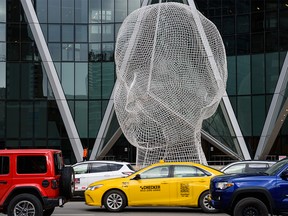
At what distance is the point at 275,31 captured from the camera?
35656mm

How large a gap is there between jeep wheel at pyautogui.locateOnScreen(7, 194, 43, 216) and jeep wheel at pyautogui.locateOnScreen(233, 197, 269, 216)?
162 inches

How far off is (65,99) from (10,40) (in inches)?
211

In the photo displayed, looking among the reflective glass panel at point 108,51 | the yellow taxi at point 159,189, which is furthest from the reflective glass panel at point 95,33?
the yellow taxi at point 159,189

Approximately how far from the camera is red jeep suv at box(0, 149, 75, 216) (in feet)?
41.9

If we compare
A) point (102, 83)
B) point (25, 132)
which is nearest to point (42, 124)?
point (25, 132)

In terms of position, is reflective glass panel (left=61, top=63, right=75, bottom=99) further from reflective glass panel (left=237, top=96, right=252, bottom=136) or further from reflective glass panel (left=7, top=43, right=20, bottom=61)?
reflective glass panel (left=237, top=96, right=252, bottom=136)

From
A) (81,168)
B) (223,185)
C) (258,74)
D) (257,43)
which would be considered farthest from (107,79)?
(223,185)

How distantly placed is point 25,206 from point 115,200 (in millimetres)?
3729

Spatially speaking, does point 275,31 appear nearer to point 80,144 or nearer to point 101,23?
point 101,23

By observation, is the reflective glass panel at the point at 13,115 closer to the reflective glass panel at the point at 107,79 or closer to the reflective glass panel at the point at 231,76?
the reflective glass panel at the point at 107,79

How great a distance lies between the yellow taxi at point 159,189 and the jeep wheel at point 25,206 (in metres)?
3.58

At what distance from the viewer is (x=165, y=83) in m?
23.6

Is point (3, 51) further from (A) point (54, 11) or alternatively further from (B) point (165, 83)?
(B) point (165, 83)

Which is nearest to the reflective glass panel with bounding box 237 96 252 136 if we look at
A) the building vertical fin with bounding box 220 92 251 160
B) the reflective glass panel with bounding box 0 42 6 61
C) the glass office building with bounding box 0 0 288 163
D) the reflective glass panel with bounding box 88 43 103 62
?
the building vertical fin with bounding box 220 92 251 160
